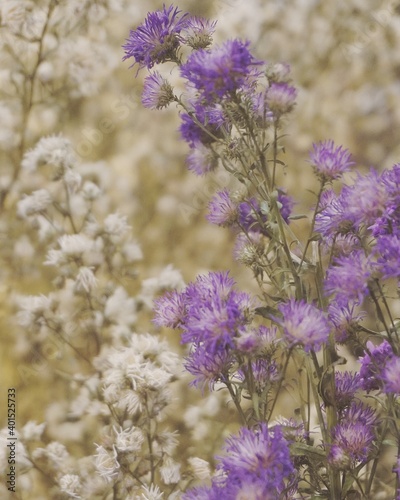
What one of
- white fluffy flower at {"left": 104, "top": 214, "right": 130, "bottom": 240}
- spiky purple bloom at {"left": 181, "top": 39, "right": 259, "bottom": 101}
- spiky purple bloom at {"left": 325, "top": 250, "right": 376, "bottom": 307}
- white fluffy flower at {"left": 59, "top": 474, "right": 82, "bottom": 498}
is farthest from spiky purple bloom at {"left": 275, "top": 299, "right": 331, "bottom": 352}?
white fluffy flower at {"left": 104, "top": 214, "right": 130, "bottom": 240}

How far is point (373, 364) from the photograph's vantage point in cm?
44

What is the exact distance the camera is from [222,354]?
414mm

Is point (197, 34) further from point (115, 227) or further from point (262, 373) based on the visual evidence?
point (115, 227)

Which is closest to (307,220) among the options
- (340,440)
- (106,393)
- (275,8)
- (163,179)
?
(163,179)

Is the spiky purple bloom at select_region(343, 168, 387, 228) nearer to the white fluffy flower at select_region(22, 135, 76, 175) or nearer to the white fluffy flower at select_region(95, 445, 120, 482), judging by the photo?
the white fluffy flower at select_region(95, 445, 120, 482)

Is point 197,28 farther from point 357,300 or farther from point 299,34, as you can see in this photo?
point 299,34

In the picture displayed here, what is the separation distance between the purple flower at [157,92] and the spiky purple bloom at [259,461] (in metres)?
0.20

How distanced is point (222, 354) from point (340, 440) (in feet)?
0.26

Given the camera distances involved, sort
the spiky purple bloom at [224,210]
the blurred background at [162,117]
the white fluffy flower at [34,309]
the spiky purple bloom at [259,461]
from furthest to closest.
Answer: the blurred background at [162,117] → the white fluffy flower at [34,309] → the spiky purple bloom at [224,210] → the spiky purple bloom at [259,461]

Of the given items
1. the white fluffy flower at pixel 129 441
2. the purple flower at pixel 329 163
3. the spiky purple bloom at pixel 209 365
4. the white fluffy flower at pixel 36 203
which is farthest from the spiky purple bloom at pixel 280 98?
the white fluffy flower at pixel 36 203

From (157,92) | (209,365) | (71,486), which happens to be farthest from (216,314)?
(71,486)

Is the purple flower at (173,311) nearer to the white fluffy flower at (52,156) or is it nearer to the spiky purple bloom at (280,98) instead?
the spiky purple bloom at (280,98)

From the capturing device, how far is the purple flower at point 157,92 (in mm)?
467

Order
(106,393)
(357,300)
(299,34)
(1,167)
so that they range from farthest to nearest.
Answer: (299,34)
(1,167)
(106,393)
(357,300)
